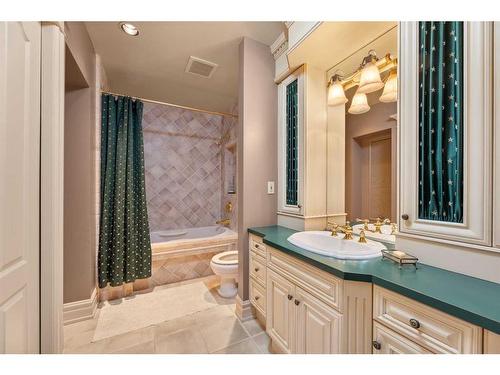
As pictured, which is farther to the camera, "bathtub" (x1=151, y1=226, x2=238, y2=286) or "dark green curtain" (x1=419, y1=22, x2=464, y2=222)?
"bathtub" (x1=151, y1=226, x2=238, y2=286)

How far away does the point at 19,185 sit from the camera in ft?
2.45

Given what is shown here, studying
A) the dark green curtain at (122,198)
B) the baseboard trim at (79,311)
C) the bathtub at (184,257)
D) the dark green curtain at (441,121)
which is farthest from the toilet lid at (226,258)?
the dark green curtain at (441,121)

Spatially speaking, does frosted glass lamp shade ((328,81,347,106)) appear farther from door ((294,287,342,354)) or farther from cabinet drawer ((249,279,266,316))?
cabinet drawer ((249,279,266,316))

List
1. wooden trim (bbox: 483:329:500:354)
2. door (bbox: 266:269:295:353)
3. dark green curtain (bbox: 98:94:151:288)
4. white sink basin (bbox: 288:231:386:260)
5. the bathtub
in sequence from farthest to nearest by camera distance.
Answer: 1. the bathtub
2. dark green curtain (bbox: 98:94:151:288)
3. door (bbox: 266:269:295:353)
4. white sink basin (bbox: 288:231:386:260)
5. wooden trim (bbox: 483:329:500:354)

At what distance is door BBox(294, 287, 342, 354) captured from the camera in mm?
925

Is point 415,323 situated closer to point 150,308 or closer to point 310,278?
point 310,278

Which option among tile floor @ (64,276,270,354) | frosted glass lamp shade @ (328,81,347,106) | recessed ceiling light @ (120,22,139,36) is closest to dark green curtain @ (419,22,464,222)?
frosted glass lamp shade @ (328,81,347,106)

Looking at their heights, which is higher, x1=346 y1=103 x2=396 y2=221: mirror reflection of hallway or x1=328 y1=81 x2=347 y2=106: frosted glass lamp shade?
x1=328 y1=81 x2=347 y2=106: frosted glass lamp shade

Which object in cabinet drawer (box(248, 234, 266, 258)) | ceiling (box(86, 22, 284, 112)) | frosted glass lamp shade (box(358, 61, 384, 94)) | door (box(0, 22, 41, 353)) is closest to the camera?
door (box(0, 22, 41, 353))

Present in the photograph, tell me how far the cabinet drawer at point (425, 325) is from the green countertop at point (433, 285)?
4 centimetres

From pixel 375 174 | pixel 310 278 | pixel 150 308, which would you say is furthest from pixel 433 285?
pixel 150 308

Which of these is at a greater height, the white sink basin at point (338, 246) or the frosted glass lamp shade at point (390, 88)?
the frosted glass lamp shade at point (390, 88)

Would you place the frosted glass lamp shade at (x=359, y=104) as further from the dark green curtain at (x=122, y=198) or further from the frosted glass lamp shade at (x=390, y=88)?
the dark green curtain at (x=122, y=198)

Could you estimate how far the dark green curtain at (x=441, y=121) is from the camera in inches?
32.6
